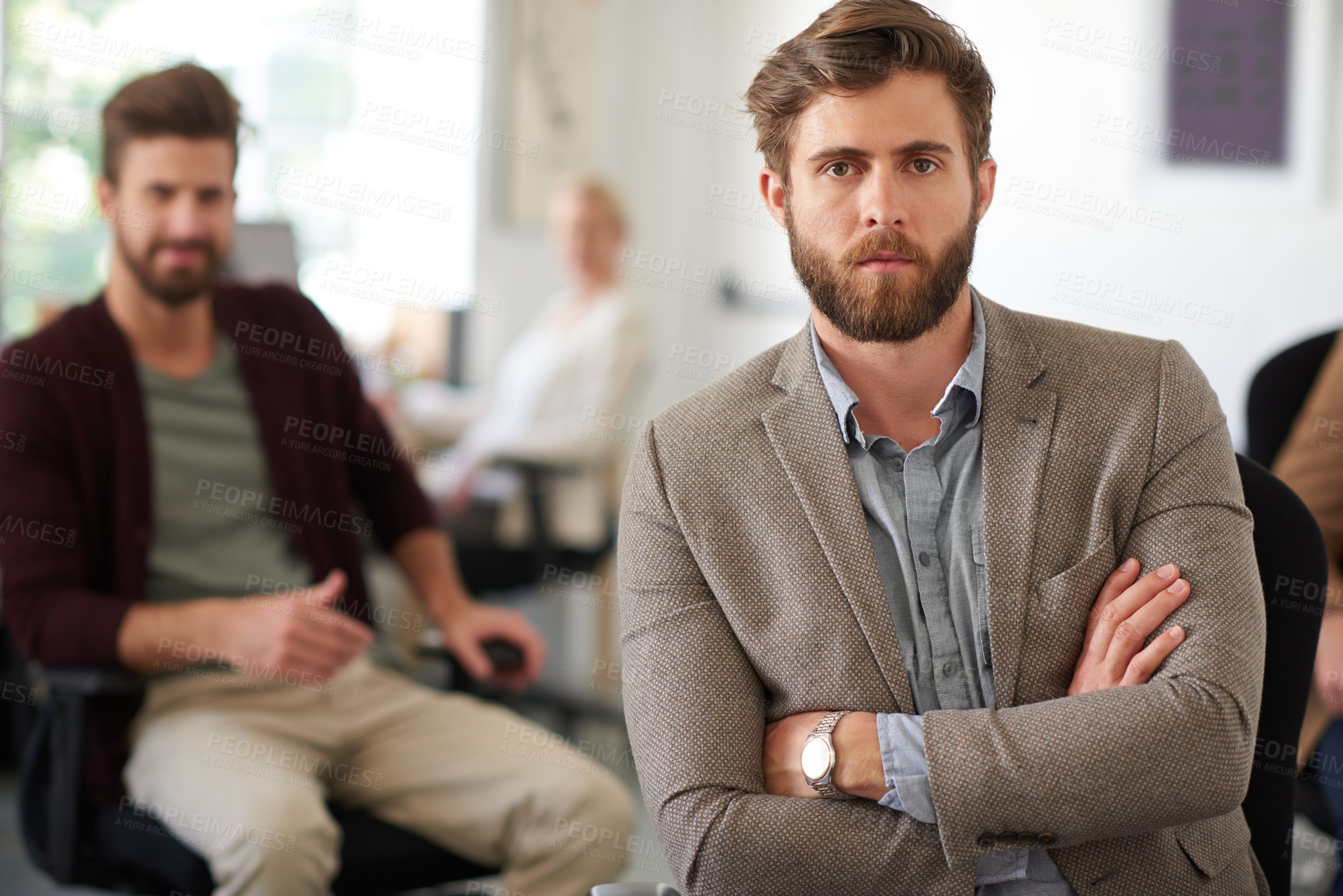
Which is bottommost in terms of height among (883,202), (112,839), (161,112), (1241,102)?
(112,839)

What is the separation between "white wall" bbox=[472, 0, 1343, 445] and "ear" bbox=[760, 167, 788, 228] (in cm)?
78

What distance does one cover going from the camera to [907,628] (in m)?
1.19

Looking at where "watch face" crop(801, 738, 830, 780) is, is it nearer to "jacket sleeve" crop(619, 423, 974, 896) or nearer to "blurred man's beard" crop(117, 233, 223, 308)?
"jacket sleeve" crop(619, 423, 974, 896)

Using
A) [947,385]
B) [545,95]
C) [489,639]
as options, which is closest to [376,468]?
[489,639]

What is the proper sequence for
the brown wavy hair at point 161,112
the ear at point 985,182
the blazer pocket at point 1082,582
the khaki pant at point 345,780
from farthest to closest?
the brown wavy hair at point 161,112
the khaki pant at point 345,780
the ear at point 985,182
the blazer pocket at point 1082,582

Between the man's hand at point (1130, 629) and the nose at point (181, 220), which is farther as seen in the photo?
the nose at point (181, 220)

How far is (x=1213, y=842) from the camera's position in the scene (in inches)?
44.9

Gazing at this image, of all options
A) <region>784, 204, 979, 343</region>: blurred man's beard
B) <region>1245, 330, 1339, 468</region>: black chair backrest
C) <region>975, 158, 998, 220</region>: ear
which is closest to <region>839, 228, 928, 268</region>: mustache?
<region>784, 204, 979, 343</region>: blurred man's beard

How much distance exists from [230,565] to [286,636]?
28 cm

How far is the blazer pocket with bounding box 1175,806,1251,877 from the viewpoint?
1.12 metres

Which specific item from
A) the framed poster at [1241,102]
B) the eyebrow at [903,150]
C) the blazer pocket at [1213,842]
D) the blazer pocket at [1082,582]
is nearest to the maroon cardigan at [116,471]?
the eyebrow at [903,150]

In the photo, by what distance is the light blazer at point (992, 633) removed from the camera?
41.5 inches

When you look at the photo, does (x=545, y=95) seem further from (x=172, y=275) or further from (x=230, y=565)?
(x=230, y=565)

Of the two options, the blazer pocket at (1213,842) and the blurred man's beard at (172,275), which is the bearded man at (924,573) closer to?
the blazer pocket at (1213,842)
